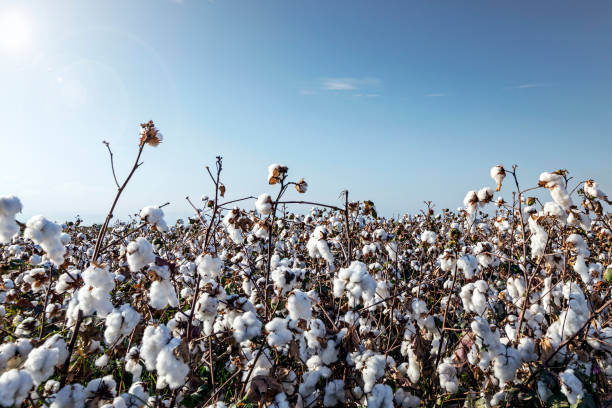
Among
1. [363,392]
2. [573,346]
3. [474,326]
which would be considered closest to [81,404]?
[363,392]

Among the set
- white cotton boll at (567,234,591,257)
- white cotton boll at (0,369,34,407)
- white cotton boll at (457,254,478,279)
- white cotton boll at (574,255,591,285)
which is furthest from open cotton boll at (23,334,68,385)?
white cotton boll at (567,234,591,257)

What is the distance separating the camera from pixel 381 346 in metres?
4.30

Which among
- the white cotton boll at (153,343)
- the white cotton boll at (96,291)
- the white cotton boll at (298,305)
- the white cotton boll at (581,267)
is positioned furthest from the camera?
the white cotton boll at (581,267)

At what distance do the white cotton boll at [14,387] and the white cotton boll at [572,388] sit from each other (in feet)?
10.3

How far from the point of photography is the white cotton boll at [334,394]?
240 centimetres

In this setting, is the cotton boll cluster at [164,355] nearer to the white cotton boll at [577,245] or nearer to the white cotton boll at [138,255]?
the white cotton boll at [138,255]

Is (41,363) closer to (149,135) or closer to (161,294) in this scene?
(161,294)

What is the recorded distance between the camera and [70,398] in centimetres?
195

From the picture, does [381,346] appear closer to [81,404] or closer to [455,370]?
[455,370]

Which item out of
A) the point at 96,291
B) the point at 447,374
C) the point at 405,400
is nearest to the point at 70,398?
the point at 96,291

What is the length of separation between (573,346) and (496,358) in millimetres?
832

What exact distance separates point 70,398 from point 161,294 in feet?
2.42

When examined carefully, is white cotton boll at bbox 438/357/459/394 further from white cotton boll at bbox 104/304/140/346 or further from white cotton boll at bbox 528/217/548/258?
white cotton boll at bbox 104/304/140/346

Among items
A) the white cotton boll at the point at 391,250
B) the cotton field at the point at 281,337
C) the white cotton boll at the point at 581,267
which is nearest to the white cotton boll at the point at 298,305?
the cotton field at the point at 281,337
